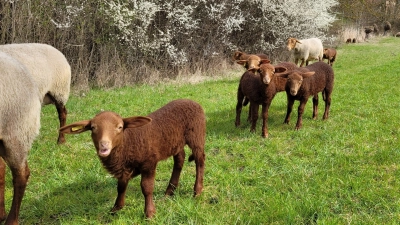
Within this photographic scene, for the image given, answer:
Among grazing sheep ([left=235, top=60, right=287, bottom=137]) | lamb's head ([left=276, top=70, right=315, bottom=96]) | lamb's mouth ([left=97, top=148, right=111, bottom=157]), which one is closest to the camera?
lamb's mouth ([left=97, top=148, right=111, bottom=157])

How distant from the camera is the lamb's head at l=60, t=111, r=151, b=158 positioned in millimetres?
2781

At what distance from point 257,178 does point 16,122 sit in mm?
2778

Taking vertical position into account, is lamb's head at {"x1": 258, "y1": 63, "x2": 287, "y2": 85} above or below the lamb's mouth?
above

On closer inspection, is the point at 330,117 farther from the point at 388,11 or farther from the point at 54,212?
the point at 388,11

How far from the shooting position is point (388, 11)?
1582 inches

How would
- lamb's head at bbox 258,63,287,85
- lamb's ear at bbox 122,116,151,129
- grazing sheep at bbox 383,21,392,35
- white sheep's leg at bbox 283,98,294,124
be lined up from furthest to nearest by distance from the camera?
1. grazing sheep at bbox 383,21,392,35
2. white sheep's leg at bbox 283,98,294,124
3. lamb's head at bbox 258,63,287,85
4. lamb's ear at bbox 122,116,151,129

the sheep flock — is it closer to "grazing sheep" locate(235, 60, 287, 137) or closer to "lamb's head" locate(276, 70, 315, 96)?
"grazing sheep" locate(235, 60, 287, 137)

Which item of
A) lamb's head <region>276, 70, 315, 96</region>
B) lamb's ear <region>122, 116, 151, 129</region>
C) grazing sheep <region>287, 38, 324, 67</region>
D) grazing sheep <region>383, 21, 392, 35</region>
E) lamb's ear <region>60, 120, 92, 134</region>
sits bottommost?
lamb's ear <region>60, 120, 92, 134</region>

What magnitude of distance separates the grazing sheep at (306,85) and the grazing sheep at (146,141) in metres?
2.93

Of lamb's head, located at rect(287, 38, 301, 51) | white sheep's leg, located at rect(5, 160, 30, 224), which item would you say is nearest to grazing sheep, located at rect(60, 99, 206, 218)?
white sheep's leg, located at rect(5, 160, 30, 224)

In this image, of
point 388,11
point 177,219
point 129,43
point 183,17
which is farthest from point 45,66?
point 388,11

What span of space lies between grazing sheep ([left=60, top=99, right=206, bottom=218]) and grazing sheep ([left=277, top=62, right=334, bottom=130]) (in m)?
2.93

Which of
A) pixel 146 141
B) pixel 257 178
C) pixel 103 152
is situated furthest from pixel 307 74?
pixel 103 152

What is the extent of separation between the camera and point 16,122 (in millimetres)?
3158
